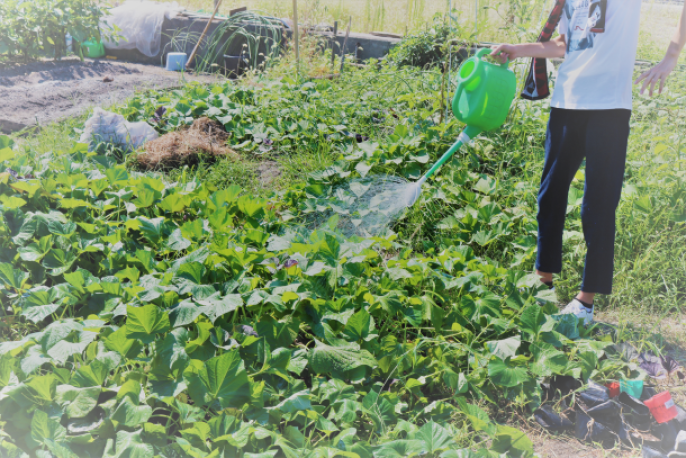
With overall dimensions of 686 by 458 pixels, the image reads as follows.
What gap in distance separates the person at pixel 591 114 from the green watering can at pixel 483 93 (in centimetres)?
9

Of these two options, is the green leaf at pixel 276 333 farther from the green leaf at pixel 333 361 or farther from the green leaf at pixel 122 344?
the green leaf at pixel 122 344

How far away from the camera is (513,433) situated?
128cm

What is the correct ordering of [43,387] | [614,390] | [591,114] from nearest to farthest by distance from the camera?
1. [43,387]
2. [614,390]
3. [591,114]

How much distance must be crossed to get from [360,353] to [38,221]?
152cm

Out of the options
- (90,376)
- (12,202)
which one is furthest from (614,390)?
(12,202)

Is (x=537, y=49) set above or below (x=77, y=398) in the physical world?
above

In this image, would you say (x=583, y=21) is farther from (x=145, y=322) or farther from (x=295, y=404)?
(x=145, y=322)

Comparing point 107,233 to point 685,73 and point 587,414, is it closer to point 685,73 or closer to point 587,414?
point 587,414

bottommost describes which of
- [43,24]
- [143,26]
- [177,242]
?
[177,242]

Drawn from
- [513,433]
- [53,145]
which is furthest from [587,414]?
[53,145]

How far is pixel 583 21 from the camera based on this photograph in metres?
1.73

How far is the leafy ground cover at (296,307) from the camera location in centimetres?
128

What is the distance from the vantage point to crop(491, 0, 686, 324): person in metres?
1.66

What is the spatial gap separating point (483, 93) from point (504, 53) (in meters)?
0.22
